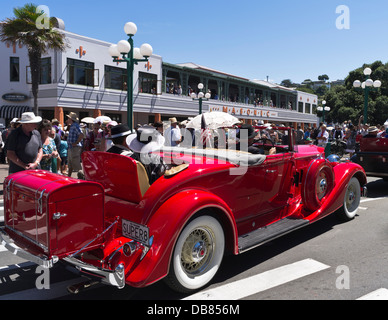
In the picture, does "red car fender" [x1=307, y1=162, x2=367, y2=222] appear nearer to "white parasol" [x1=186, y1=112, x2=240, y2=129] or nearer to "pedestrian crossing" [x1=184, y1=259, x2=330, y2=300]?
"pedestrian crossing" [x1=184, y1=259, x2=330, y2=300]

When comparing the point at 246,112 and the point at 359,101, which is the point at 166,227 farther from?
the point at 359,101

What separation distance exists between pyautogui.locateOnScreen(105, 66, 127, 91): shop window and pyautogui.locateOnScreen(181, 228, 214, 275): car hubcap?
21.8 metres

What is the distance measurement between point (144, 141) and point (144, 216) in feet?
3.24

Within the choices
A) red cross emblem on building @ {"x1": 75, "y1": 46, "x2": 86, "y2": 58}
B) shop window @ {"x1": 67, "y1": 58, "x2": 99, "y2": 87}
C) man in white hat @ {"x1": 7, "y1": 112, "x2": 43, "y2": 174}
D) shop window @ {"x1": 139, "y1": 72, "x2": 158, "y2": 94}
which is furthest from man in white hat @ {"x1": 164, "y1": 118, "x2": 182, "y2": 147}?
shop window @ {"x1": 139, "y1": 72, "x2": 158, "y2": 94}

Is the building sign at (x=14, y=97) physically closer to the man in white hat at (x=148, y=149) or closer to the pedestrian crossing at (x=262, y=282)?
the man in white hat at (x=148, y=149)

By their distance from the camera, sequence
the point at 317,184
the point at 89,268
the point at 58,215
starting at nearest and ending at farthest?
the point at 58,215, the point at 89,268, the point at 317,184

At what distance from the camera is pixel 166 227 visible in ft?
9.86

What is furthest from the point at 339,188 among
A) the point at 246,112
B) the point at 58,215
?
the point at 246,112

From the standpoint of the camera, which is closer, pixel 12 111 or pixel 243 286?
pixel 243 286

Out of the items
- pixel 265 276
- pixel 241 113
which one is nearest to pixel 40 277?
pixel 265 276

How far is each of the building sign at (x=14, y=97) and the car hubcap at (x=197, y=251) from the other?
22219 mm

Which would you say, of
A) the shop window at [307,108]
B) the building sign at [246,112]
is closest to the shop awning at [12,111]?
the building sign at [246,112]

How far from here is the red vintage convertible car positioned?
2801 mm

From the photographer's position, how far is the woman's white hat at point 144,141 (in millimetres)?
3773
